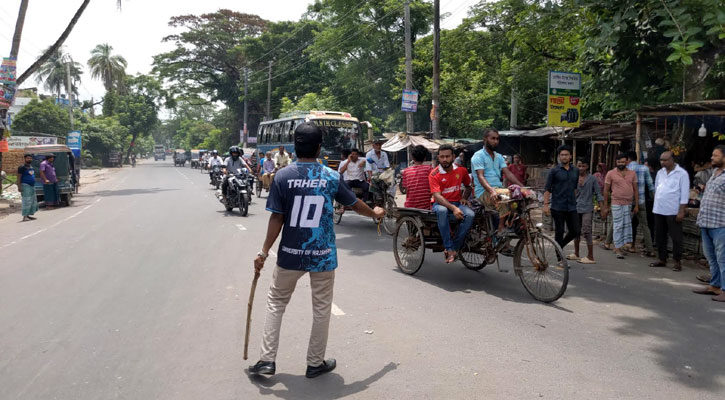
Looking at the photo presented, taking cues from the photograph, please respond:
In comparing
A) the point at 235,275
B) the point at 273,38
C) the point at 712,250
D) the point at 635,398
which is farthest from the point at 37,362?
the point at 273,38


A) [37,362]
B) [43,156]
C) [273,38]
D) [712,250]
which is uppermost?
[273,38]

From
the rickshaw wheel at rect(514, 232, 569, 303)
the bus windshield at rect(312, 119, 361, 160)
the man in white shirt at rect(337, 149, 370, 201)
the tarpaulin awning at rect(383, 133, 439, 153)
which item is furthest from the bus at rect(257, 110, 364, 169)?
the rickshaw wheel at rect(514, 232, 569, 303)

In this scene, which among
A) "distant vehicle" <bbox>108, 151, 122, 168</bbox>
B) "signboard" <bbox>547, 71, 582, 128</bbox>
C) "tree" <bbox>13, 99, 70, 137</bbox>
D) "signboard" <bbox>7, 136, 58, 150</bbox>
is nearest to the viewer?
"signboard" <bbox>547, 71, 582, 128</bbox>

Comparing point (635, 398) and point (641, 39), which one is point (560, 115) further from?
point (635, 398)

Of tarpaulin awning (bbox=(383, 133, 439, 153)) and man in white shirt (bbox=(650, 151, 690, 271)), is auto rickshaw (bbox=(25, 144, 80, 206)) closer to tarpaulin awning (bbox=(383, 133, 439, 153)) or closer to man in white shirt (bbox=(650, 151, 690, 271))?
tarpaulin awning (bbox=(383, 133, 439, 153))

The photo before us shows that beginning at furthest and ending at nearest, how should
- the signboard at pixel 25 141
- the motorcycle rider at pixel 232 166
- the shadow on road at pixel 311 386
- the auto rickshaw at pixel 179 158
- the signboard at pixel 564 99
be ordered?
the auto rickshaw at pixel 179 158
the signboard at pixel 25 141
the motorcycle rider at pixel 232 166
the signboard at pixel 564 99
the shadow on road at pixel 311 386

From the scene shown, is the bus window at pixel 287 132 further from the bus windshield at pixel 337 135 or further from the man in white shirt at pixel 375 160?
the man in white shirt at pixel 375 160

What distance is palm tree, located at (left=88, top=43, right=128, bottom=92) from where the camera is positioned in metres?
69.9

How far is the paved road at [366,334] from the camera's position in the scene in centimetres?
381

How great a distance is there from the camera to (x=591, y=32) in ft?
30.4

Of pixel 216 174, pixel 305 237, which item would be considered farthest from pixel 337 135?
pixel 305 237

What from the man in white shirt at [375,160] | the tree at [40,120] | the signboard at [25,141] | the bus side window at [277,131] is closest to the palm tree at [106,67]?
the tree at [40,120]

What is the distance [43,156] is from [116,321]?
1557 centimetres

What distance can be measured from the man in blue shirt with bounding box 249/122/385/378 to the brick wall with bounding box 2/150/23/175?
28.8 metres
